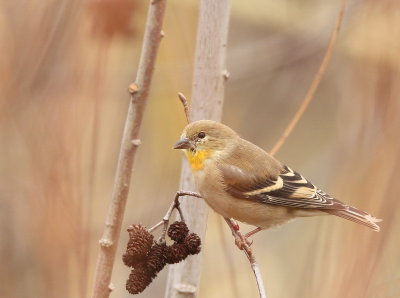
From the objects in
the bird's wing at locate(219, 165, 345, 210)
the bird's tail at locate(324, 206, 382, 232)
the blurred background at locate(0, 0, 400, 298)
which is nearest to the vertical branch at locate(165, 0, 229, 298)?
the blurred background at locate(0, 0, 400, 298)

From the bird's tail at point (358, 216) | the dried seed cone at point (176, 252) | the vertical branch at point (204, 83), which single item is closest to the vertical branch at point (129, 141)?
the dried seed cone at point (176, 252)

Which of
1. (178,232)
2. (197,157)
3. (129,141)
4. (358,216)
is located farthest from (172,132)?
(129,141)

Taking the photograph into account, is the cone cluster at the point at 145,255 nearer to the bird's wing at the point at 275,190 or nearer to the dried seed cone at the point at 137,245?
the dried seed cone at the point at 137,245

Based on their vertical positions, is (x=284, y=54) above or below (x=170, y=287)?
above

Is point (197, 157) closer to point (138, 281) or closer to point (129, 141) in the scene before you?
point (138, 281)

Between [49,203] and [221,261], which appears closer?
[49,203]

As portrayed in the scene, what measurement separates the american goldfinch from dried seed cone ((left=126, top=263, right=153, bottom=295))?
99cm

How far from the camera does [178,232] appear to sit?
7.85ft

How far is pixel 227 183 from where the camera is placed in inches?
135

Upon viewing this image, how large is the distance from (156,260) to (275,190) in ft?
4.59

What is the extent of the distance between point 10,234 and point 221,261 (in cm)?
170

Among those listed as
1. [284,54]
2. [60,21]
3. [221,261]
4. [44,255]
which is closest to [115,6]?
[60,21]

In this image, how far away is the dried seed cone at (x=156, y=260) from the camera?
2309 mm

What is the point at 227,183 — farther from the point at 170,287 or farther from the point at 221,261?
the point at 221,261
